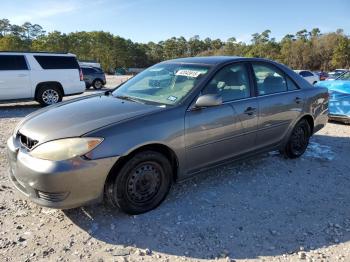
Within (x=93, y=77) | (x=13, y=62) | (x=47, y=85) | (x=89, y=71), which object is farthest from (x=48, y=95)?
(x=89, y=71)

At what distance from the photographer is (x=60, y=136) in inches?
130

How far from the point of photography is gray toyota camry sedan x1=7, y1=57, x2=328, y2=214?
3.23m

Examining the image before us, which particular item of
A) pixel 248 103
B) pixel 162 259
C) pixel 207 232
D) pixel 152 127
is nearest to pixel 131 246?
pixel 162 259

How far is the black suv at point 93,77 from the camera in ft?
71.2

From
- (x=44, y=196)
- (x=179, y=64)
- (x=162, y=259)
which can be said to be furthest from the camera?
(x=179, y=64)

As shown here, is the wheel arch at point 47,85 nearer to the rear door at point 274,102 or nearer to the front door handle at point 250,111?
the rear door at point 274,102

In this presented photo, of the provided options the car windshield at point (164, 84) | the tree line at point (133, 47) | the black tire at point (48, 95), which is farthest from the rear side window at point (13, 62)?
the tree line at point (133, 47)

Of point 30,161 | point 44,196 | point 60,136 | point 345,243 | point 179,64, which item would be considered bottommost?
point 345,243

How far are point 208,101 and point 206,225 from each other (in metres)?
1.30

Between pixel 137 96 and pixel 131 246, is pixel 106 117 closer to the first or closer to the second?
pixel 137 96

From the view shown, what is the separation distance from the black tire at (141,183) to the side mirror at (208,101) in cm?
71

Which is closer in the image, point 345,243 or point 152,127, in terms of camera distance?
point 345,243

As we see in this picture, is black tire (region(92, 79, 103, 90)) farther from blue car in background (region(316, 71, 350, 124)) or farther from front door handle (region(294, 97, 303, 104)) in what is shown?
front door handle (region(294, 97, 303, 104))

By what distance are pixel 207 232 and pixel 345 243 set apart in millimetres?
1294
